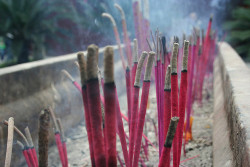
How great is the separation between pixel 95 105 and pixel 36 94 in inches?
61.9

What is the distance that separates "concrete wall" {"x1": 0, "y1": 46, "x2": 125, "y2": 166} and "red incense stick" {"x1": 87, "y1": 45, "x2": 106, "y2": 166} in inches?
43.6

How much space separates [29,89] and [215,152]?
1.48 metres

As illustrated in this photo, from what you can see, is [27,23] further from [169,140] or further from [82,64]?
[169,140]

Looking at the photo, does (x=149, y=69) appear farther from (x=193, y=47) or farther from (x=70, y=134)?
(x=70, y=134)

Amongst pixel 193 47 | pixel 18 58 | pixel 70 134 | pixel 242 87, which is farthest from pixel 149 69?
pixel 18 58

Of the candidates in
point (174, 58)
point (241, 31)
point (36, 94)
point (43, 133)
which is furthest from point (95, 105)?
point (241, 31)

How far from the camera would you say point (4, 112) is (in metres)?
1.66

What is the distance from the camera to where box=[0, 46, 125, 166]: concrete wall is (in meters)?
1.77

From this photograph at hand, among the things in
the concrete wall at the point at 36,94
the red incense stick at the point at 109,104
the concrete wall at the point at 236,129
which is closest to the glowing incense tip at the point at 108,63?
the red incense stick at the point at 109,104

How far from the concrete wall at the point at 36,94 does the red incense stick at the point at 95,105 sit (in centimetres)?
111

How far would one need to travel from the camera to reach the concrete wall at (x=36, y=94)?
177 centimetres

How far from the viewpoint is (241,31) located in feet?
23.3

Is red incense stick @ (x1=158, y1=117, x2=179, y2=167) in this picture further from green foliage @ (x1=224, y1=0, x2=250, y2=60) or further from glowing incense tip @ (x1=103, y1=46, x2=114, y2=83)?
green foliage @ (x1=224, y1=0, x2=250, y2=60)

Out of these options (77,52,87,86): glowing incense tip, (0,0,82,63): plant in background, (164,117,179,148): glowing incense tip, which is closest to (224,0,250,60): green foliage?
(0,0,82,63): plant in background
